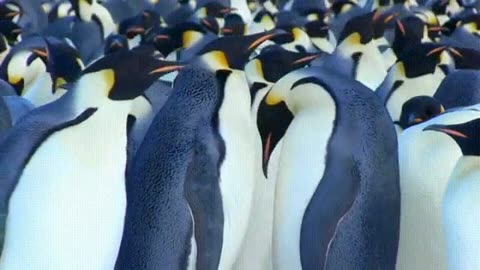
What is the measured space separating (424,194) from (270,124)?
386 mm

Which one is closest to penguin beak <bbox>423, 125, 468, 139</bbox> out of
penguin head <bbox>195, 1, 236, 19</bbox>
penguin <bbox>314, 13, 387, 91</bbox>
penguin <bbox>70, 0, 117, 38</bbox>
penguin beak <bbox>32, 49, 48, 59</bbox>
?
penguin <bbox>314, 13, 387, 91</bbox>

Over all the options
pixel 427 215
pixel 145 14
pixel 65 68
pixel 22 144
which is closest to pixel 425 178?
pixel 427 215

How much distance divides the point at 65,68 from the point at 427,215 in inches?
49.0

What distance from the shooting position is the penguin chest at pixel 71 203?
5.44 ft

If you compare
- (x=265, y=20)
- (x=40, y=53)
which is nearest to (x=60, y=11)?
(x=265, y=20)

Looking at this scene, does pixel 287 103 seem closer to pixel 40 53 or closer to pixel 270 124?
pixel 270 124

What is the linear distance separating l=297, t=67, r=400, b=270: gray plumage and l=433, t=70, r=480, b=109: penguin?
1.99 feet

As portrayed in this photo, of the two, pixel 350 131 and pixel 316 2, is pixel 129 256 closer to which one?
pixel 350 131

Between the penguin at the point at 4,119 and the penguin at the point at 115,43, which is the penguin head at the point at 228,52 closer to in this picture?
the penguin at the point at 4,119

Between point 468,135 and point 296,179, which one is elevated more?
point 468,135

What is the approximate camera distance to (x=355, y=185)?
1.77 meters

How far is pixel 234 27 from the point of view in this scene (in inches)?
131

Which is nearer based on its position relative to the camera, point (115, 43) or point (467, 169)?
point (467, 169)

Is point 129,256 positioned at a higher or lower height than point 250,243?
higher
